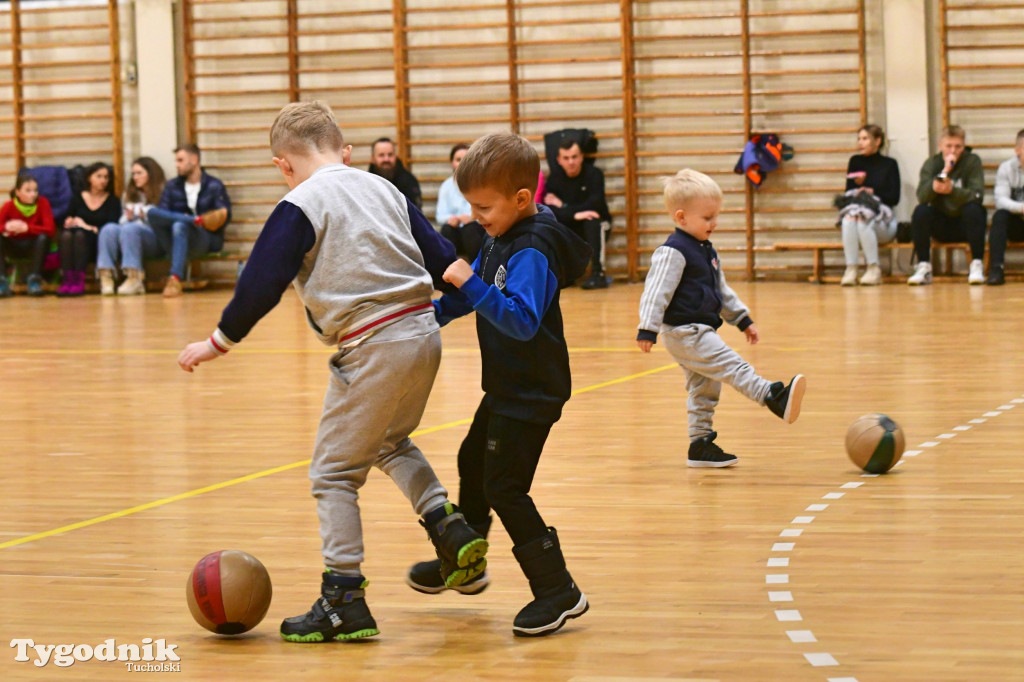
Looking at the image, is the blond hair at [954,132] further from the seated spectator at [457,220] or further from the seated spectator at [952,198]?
the seated spectator at [457,220]

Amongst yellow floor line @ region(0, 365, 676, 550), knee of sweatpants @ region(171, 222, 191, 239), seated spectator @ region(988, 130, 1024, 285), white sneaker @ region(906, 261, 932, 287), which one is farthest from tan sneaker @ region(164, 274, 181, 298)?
yellow floor line @ region(0, 365, 676, 550)

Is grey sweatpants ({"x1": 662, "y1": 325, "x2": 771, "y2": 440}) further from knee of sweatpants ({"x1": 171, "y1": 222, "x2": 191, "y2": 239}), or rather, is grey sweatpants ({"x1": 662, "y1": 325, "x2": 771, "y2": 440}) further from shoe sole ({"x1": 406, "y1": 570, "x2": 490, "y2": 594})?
knee of sweatpants ({"x1": 171, "y1": 222, "x2": 191, "y2": 239})

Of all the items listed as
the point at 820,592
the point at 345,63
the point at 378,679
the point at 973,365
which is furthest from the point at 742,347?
the point at 345,63

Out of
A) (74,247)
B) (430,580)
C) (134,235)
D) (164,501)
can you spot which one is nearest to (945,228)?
(134,235)

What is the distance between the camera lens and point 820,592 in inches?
119

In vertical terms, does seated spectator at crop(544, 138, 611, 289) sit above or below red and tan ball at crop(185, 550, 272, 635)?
above

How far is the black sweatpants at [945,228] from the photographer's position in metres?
12.4

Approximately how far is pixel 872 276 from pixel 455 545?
10.5 metres

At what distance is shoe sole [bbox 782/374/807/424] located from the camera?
4.57 meters

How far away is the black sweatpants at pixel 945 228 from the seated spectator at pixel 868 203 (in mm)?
335

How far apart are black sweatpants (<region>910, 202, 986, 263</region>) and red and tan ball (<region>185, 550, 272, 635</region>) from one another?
10639 millimetres

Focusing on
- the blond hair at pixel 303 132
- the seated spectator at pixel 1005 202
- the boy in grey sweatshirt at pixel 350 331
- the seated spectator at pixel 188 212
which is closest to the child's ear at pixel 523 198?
the boy in grey sweatshirt at pixel 350 331

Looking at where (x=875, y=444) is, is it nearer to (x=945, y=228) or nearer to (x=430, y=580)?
(x=430, y=580)

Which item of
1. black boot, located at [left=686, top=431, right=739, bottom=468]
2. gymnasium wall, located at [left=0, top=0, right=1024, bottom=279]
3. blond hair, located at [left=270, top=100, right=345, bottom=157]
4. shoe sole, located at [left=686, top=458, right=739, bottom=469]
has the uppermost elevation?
gymnasium wall, located at [left=0, top=0, right=1024, bottom=279]
